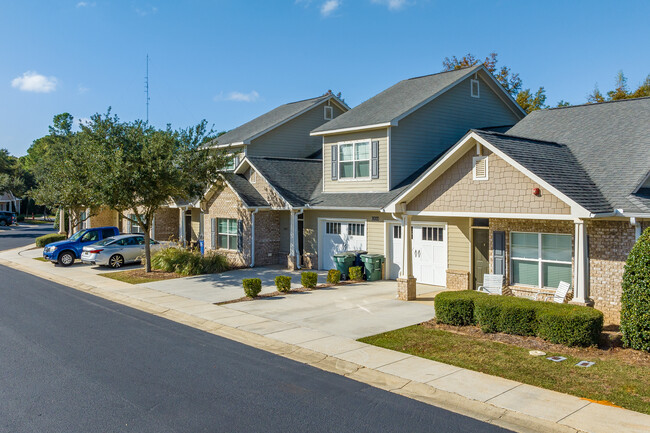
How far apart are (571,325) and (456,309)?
2.76 meters

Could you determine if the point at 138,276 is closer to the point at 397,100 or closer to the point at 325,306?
the point at 325,306

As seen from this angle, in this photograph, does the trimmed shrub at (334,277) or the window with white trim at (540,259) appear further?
the trimmed shrub at (334,277)

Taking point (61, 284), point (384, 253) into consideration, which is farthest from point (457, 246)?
point (61, 284)

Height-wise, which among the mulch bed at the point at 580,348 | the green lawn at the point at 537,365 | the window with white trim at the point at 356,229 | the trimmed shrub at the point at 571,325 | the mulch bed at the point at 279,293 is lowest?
the green lawn at the point at 537,365

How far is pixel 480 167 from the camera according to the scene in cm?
1442

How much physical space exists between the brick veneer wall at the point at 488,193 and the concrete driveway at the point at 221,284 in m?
6.62

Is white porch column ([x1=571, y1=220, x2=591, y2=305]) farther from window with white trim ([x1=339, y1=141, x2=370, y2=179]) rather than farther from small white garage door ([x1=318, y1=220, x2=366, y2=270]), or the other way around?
window with white trim ([x1=339, y1=141, x2=370, y2=179])

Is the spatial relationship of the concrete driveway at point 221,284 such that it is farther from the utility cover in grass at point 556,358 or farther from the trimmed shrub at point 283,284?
the utility cover in grass at point 556,358

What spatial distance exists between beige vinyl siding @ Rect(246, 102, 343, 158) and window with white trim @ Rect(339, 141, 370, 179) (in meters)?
7.89

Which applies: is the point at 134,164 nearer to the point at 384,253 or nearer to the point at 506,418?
the point at 384,253

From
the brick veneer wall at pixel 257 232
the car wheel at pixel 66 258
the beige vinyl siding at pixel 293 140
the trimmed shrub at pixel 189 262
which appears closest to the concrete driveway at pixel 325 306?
the trimmed shrub at pixel 189 262

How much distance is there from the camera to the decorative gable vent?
14323 millimetres

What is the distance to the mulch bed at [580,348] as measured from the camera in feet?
33.4

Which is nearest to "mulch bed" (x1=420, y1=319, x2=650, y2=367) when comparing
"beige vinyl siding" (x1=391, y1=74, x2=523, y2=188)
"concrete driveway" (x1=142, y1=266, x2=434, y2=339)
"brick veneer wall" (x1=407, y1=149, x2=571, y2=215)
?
"concrete driveway" (x1=142, y1=266, x2=434, y2=339)
